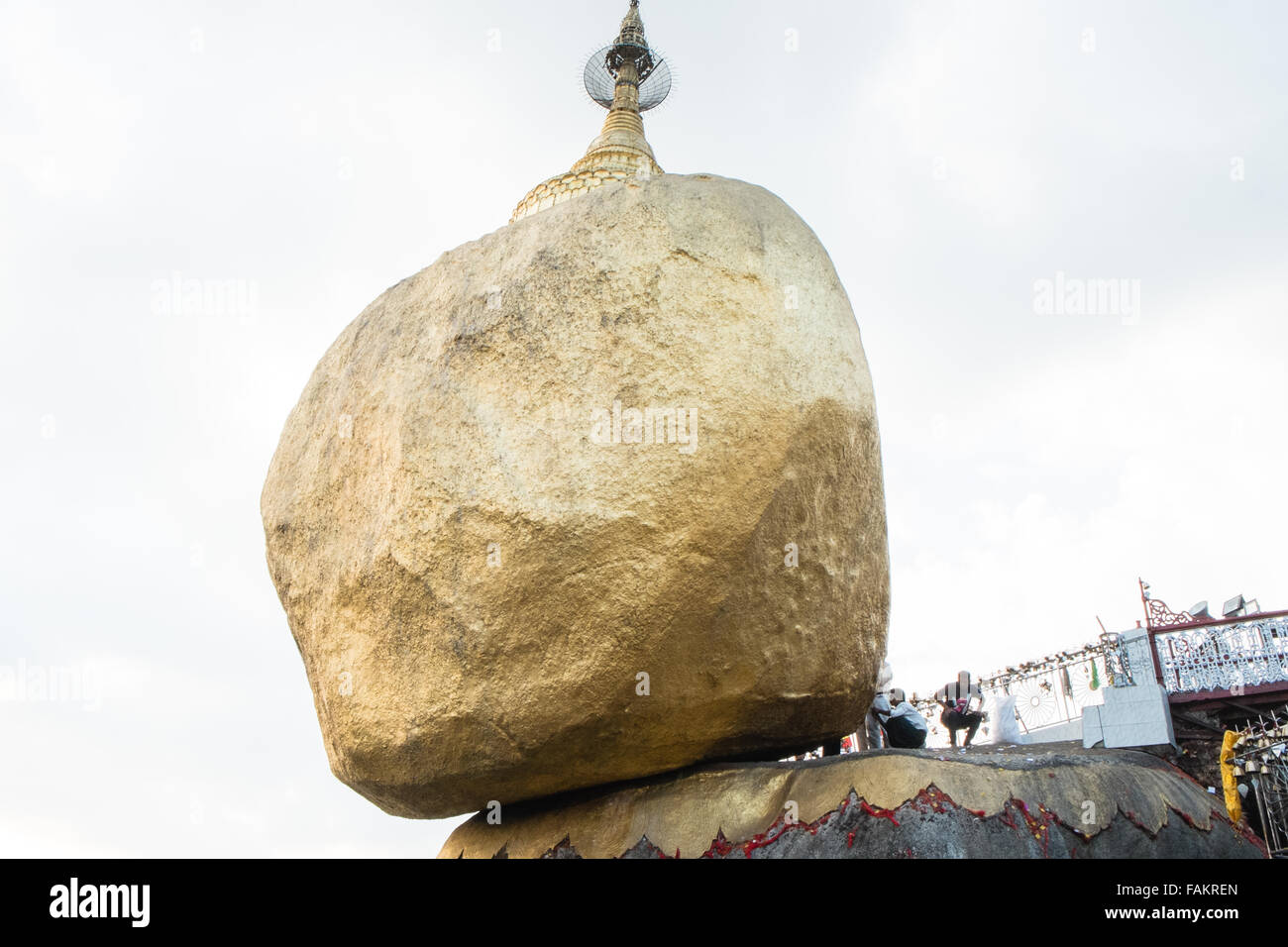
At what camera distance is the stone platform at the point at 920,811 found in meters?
3.48

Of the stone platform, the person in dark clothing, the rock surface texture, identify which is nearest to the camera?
the stone platform

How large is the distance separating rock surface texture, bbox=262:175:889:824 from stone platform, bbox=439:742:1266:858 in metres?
0.23

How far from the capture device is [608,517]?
3807 mm

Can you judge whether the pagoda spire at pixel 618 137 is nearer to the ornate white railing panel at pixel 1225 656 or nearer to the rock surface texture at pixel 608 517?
the rock surface texture at pixel 608 517

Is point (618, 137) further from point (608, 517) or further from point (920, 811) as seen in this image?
point (920, 811)

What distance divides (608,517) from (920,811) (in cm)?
156

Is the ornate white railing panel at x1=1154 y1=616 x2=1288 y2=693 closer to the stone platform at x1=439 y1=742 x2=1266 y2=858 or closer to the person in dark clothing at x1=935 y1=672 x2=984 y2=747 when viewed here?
the person in dark clothing at x1=935 y1=672 x2=984 y2=747

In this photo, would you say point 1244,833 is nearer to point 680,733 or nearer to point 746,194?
point 680,733

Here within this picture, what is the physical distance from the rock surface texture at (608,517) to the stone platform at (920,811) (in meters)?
0.23

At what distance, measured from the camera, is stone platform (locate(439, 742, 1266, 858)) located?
11.4ft

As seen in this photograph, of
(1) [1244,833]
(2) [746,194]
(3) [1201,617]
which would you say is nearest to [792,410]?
(2) [746,194]

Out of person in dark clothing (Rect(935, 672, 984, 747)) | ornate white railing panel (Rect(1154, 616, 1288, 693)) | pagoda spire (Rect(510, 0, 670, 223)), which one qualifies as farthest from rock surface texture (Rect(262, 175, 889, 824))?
ornate white railing panel (Rect(1154, 616, 1288, 693))
